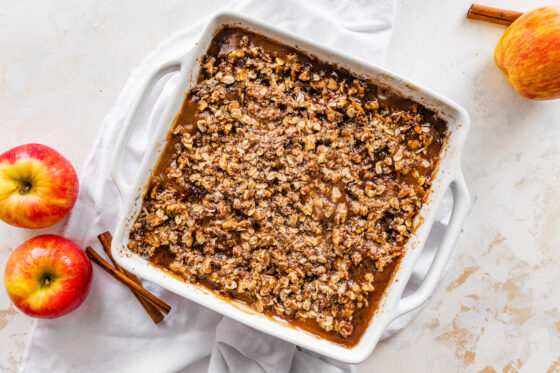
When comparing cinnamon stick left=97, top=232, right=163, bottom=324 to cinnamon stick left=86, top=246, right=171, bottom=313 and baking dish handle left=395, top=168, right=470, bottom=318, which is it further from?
baking dish handle left=395, top=168, right=470, bottom=318

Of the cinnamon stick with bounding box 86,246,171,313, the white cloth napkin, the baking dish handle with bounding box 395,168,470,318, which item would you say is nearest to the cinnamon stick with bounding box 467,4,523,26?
the white cloth napkin

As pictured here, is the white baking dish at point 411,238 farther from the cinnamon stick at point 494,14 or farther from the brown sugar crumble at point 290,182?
the cinnamon stick at point 494,14

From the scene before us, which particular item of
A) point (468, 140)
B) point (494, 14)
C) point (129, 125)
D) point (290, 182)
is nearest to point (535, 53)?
point (494, 14)

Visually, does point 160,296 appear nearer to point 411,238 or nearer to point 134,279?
point 134,279

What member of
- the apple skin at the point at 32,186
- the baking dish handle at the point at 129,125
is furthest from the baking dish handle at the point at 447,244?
the apple skin at the point at 32,186

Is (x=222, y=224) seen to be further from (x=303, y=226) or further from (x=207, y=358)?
(x=207, y=358)

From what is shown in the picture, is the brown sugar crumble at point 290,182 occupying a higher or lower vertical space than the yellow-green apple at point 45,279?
higher

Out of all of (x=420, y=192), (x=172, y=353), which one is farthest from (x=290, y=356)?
(x=420, y=192)
